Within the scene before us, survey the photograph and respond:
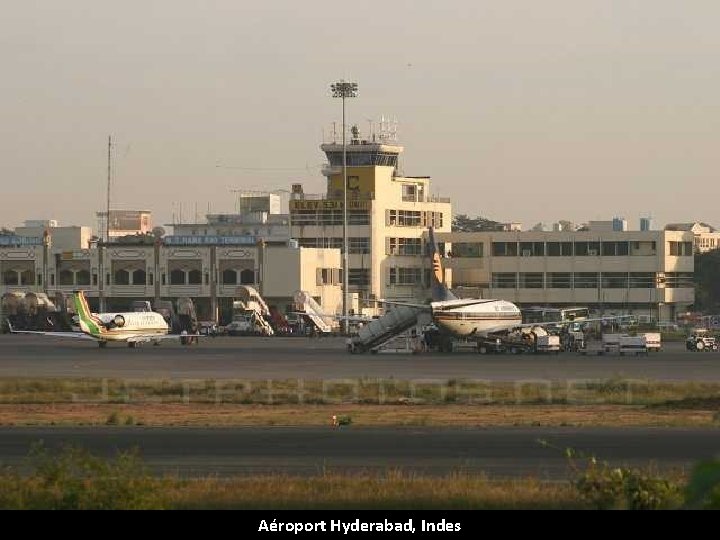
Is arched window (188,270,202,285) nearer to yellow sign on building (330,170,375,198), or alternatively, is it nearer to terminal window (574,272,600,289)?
yellow sign on building (330,170,375,198)

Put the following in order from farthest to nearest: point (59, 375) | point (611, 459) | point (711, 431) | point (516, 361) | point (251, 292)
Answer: point (251, 292) < point (516, 361) < point (59, 375) < point (711, 431) < point (611, 459)

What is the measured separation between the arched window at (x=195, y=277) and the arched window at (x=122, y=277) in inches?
262

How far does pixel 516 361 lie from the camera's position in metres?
89.2

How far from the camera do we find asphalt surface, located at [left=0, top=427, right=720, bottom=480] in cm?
3231

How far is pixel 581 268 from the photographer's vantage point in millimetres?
158625

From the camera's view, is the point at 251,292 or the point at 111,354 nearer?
the point at 111,354

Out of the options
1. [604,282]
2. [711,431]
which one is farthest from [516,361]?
[604,282]

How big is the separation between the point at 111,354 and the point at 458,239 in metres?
70.5

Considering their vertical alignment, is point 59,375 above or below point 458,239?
below

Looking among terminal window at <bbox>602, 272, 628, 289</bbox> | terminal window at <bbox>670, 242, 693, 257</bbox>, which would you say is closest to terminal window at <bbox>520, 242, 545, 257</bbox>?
terminal window at <bbox>602, 272, 628, 289</bbox>

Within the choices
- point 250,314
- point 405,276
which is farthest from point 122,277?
point 405,276

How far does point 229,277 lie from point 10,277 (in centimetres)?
2439

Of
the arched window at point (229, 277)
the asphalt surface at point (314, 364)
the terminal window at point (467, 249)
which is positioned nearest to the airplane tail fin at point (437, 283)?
the asphalt surface at point (314, 364)

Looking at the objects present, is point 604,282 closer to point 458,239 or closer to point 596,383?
point 458,239
